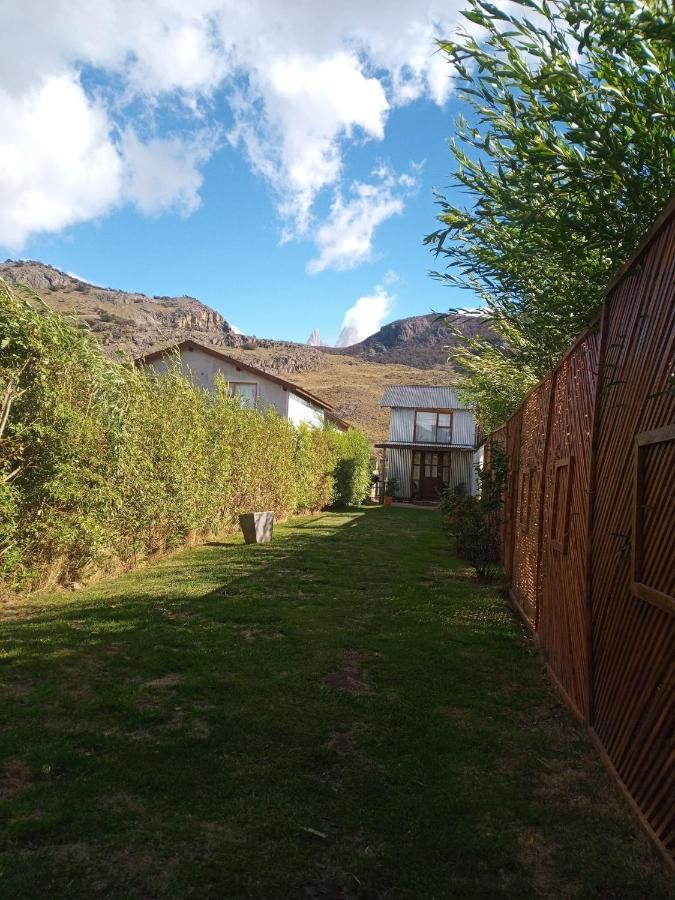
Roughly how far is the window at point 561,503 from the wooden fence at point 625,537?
18 millimetres

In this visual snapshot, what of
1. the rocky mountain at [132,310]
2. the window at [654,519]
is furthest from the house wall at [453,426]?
the rocky mountain at [132,310]

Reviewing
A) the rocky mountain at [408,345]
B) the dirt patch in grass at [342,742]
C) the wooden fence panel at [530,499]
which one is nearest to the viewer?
the dirt patch in grass at [342,742]

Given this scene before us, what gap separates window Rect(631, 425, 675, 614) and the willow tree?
1582 millimetres

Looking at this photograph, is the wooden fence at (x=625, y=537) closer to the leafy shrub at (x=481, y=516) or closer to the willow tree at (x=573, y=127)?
the willow tree at (x=573, y=127)

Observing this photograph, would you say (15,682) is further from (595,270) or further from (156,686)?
(595,270)

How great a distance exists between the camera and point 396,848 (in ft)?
8.75

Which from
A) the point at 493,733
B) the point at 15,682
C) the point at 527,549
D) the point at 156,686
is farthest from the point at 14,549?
the point at 527,549

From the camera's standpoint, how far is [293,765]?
3408 mm

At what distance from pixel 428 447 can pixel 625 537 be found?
29.7 m

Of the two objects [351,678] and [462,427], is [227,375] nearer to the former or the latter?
[462,427]

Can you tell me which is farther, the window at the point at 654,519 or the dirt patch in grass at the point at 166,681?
the dirt patch in grass at the point at 166,681

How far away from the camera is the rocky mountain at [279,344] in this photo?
68.9 m

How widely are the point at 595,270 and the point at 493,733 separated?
11.1ft

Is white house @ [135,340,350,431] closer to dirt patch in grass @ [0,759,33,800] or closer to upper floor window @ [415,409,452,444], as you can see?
upper floor window @ [415,409,452,444]
